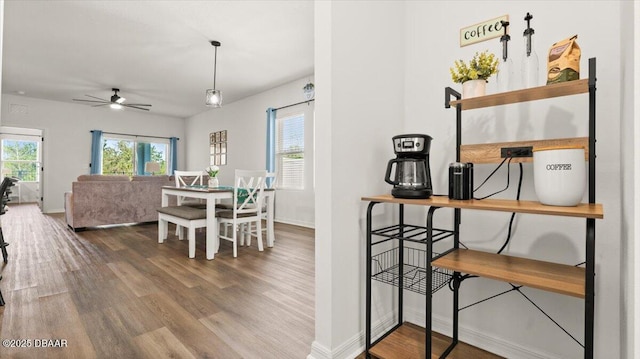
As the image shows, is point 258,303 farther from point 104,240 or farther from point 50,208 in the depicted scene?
point 50,208

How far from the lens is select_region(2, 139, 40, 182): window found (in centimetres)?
761

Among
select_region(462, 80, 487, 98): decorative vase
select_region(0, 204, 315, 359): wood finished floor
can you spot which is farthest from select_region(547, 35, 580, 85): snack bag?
select_region(0, 204, 315, 359): wood finished floor

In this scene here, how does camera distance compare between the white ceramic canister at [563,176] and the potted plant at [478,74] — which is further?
the potted plant at [478,74]


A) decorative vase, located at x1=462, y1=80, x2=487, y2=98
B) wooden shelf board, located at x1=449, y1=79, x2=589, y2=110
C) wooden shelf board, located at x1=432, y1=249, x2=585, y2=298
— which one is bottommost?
wooden shelf board, located at x1=432, y1=249, x2=585, y2=298

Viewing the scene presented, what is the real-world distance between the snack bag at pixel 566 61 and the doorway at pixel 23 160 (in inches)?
384

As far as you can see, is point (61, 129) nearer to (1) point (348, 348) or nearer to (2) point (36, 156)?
(2) point (36, 156)

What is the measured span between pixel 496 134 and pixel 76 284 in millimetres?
3360

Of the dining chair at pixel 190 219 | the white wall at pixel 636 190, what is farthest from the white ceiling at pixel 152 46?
the white wall at pixel 636 190

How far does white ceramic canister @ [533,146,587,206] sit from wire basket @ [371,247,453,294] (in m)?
0.70

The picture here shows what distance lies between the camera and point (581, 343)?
4.58 feet

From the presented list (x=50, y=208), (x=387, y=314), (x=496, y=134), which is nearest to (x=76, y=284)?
(x=387, y=314)

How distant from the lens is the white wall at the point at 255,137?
219 inches

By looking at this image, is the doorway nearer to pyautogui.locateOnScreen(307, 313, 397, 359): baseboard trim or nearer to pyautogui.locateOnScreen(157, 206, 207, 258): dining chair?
pyautogui.locateOnScreen(157, 206, 207, 258): dining chair

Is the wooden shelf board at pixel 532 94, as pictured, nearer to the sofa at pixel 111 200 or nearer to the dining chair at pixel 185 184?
the dining chair at pixel 185 184
